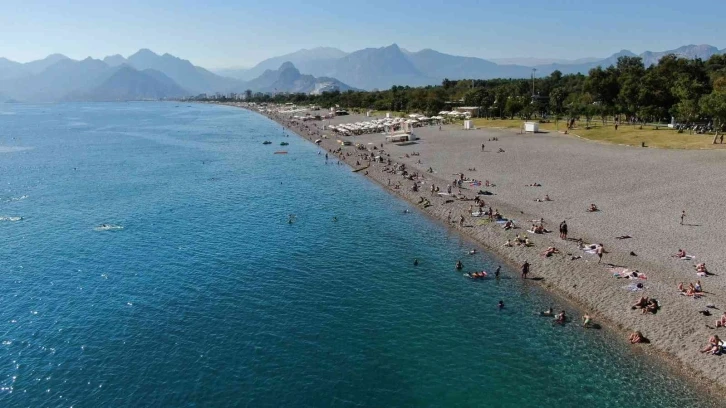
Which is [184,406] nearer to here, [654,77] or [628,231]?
[628,231]

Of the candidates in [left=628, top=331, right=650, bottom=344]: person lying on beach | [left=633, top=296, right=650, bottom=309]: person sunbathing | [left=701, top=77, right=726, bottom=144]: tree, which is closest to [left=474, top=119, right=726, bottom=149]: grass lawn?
[left=701, top=77, right=726, bottom=144]: tree

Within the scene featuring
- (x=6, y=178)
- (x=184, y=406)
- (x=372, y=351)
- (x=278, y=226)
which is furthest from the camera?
(x=6, y=178)

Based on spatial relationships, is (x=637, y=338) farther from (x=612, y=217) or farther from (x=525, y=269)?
(x=612, y=217)

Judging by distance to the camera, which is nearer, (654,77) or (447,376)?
(447,376)

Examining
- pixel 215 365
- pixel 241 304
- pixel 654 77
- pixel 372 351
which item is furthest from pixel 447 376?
pixel 654 77

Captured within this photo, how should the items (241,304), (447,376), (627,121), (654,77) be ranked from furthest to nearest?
(627,121) → (654,77) → (241,304) → (447,376)

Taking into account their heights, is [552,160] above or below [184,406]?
above

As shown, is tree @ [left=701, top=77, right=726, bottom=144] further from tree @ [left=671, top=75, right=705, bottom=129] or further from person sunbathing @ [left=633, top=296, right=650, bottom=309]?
person sunbathing @ [left=633, top=296, right=650, bottom=309]
